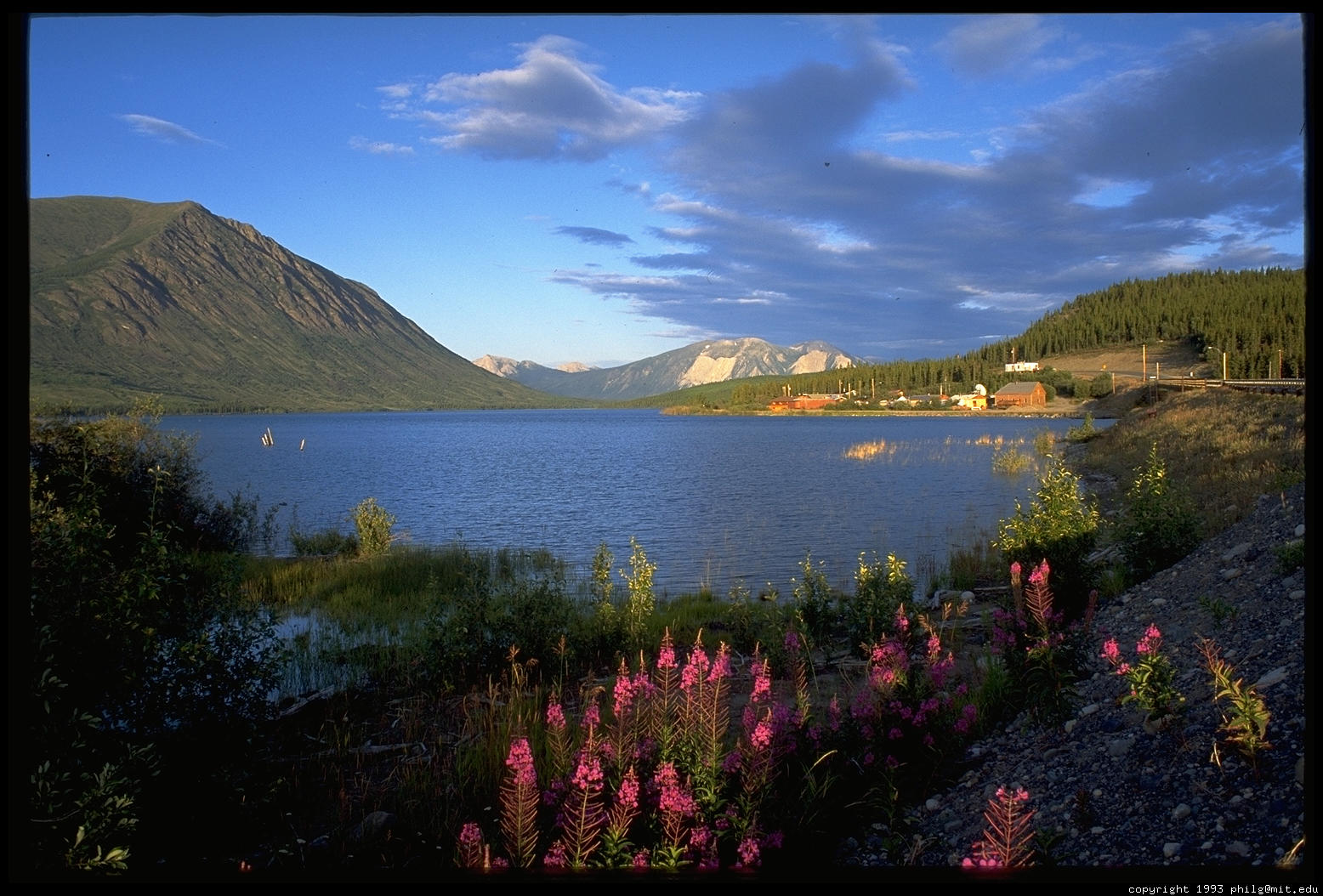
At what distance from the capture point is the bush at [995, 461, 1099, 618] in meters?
8.68

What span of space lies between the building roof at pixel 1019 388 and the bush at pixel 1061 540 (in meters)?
126

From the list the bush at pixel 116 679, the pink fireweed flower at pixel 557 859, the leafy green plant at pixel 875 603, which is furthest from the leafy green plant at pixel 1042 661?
the bush at pixel 116 679

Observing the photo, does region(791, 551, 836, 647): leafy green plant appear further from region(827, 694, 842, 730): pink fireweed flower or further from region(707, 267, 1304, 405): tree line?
region(707, 267, 1304, 405): tree line

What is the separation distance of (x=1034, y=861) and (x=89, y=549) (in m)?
5.73

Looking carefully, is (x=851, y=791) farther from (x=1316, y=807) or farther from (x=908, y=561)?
(x=908, y=561)

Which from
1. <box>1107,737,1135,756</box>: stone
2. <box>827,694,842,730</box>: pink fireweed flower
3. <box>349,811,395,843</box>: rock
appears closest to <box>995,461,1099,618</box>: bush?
<box>1107,737,1135,756</box>: stone

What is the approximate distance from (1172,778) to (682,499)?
26222 mm

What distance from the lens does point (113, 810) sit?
11.5 feet

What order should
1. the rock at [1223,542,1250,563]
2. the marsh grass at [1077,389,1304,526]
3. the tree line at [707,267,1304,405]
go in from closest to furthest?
the rock at [1223,542,1250,563], the marsh grass at [1077,389,1304,526], the tree line at [707,267,1304,405]

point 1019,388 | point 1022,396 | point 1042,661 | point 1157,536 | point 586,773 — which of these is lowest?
point 1042,661

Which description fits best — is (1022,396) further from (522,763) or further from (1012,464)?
(522,763)

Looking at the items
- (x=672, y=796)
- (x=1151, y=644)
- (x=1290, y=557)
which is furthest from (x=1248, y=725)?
(x=1290, y=557)

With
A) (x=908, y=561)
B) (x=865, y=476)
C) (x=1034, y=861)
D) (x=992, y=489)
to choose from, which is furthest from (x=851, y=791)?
(x=865, y=476)

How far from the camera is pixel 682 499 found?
29.8m
